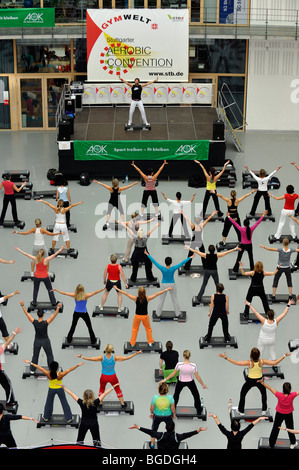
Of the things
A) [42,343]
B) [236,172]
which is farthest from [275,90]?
[42,343]

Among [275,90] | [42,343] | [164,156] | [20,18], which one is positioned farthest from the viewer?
[275,90]

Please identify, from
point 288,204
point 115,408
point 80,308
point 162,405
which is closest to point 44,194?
point 288,204

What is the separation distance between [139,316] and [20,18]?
Answer: 57.2 ft

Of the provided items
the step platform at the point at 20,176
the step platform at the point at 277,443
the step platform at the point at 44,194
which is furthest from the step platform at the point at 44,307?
the step platform at the point at 20,176

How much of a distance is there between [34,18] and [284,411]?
20.8 m

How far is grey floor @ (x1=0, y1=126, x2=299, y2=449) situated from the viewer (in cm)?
1487

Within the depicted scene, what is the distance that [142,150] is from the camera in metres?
26.9

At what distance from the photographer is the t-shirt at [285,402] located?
13672 mm

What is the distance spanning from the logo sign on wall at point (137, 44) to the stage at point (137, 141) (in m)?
2.32

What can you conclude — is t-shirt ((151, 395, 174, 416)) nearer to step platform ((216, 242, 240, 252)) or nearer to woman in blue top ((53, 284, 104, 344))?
woman in blue top ((53, 284, 104, 344))

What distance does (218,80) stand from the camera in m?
32.3

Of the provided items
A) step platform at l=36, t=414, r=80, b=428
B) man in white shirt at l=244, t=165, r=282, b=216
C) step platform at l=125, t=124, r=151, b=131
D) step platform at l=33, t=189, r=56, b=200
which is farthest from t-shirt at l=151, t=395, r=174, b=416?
step platform at l=125, t=124, r=151, b=131

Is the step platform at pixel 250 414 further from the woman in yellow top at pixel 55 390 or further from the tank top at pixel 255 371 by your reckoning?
the woman in yellow top at pixel 55 390
